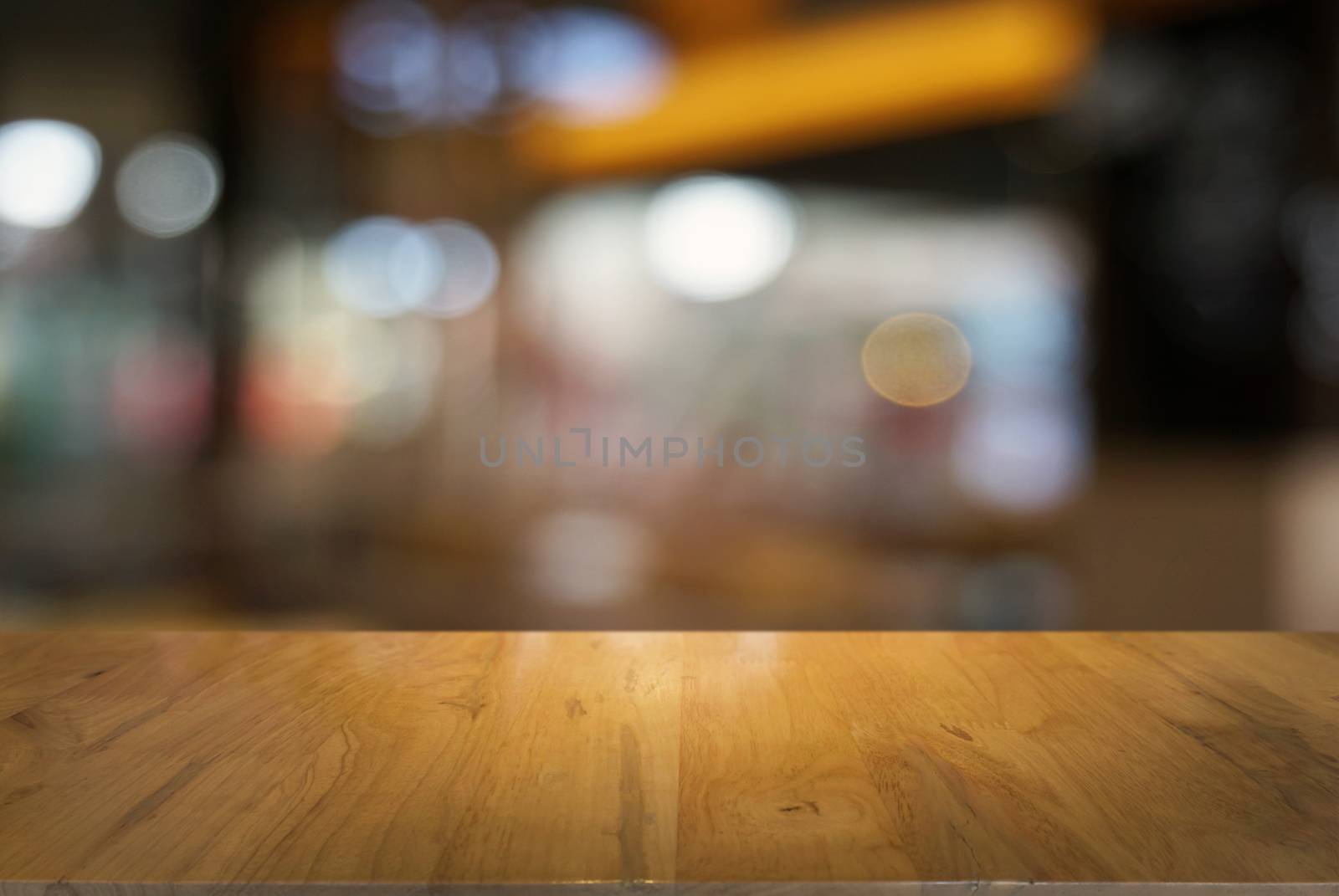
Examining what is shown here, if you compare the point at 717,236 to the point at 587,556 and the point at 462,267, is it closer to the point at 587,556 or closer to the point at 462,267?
the point at 462,267

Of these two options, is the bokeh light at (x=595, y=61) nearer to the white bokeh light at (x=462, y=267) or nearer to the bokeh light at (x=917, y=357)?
the white bokeh light at (x=462, y=267)

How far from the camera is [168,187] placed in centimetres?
335

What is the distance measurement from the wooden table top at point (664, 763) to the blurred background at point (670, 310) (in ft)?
6.67

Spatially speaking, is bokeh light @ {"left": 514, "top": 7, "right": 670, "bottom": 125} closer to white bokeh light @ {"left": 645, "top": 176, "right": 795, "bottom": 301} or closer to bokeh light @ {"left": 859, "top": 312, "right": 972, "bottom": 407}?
white bokeh light @ {"left": 645, "top": 176, "right": 795, "bottom": 301}

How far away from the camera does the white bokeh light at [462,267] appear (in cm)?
321

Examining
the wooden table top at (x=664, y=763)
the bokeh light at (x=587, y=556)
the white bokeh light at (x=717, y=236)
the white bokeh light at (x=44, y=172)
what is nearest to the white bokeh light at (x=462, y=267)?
the white bokeh light at (x=717, y=236)

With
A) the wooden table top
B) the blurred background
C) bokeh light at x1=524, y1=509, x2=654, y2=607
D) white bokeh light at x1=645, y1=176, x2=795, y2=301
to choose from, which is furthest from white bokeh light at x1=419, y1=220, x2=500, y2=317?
the wooden table top

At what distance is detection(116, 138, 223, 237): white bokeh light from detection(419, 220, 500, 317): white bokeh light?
651 mm

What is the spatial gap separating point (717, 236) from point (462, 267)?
0.68 m

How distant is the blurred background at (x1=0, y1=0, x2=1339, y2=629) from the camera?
9.02 ft

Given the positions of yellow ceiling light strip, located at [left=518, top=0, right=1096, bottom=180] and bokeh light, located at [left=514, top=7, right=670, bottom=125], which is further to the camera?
bokeh light, located at [left=514, top=7, right=670, bottom=125]

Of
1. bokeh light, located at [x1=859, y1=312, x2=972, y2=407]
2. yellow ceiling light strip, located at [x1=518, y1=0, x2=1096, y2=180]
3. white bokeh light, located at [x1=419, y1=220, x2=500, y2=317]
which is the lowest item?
bokeh light, located at [x1=859, y1=312, x2=972, y2=407]

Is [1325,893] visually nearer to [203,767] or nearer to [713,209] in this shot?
[203,767]

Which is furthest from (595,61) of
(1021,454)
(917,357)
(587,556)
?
(1021,454)
